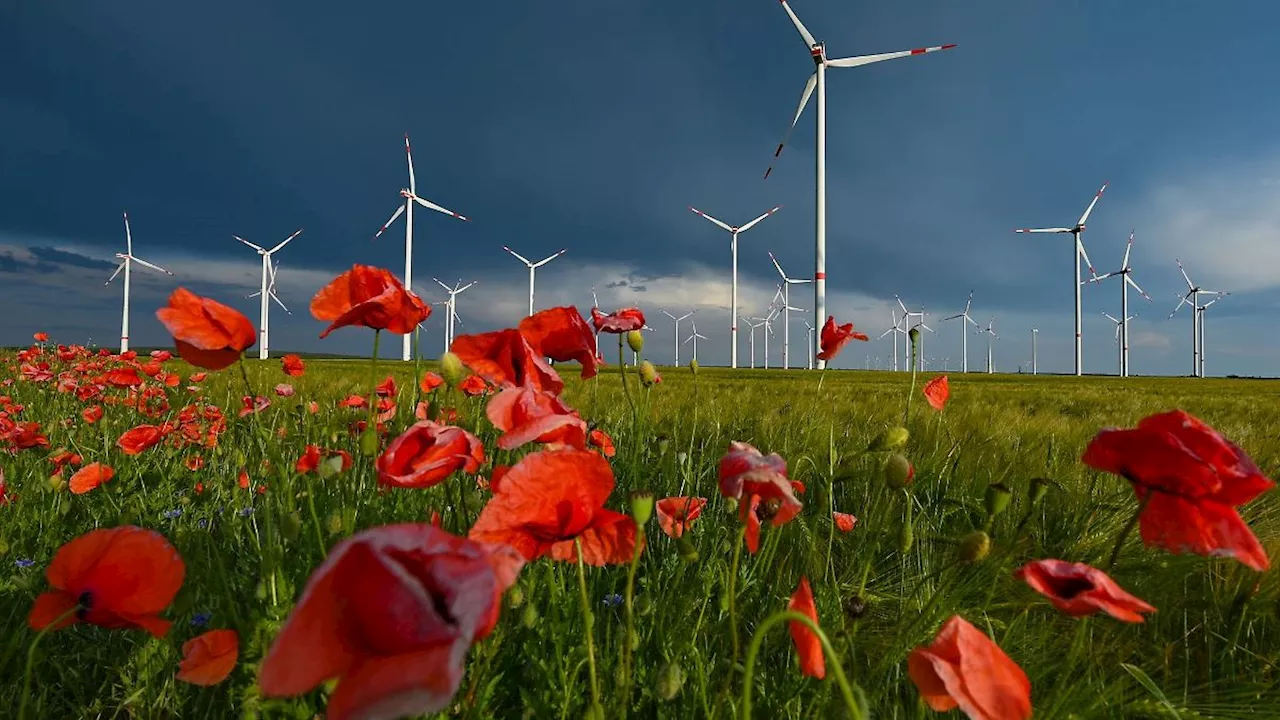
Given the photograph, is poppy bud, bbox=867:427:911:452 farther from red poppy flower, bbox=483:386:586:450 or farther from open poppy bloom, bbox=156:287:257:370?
open poppy bloom, bbox=156:287:257:370

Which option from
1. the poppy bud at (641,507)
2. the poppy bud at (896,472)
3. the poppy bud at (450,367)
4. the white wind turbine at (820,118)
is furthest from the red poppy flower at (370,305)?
the white wind turbine at (820,118)

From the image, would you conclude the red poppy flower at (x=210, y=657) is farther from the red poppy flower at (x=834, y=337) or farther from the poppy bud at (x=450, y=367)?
the red poppy flower at (x=834, y=337)

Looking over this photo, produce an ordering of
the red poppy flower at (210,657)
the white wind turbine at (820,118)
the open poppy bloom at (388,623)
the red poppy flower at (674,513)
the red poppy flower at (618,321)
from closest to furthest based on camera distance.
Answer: the open poppy bloom at (388,623)
the red poppy flower at (210,657)
the red poppy flower at (674,513)
the red poppy flower at (618,321)
the white wind turbine at (820,118)

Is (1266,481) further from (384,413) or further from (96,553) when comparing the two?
(384,413)

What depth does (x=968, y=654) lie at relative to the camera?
1.99ft

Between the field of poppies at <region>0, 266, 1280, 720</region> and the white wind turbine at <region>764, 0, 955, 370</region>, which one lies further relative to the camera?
the white wind turbine at <region>764, 0, 955, 370</region>

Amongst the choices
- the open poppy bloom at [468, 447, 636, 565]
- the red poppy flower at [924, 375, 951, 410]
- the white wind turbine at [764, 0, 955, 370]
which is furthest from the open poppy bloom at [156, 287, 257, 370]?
the white wind turbine at [764, 0, 955, 370]

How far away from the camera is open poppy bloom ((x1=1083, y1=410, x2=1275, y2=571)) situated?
0.70 metres

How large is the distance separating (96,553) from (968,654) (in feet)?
3.06

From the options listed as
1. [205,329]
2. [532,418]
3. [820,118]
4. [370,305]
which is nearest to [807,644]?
[532,418]

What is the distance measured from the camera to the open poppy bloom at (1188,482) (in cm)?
70

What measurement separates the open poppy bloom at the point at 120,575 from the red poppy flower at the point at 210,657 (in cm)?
13

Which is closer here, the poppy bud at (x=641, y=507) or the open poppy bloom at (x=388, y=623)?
the open poppy bloom at (x=388, y=623)

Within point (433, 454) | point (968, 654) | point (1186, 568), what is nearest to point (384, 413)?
point (433, 454)
